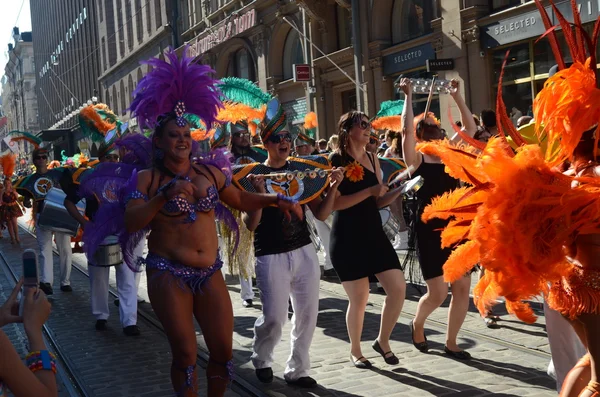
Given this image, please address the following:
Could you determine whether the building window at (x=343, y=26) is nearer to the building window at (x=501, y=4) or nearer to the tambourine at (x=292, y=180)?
the building window at (x=501, y=4)

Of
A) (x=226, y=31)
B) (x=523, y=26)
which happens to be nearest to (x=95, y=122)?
(x=523, y=26)

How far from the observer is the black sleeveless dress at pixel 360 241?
6332mm

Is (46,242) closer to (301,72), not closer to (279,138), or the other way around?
(279,138)

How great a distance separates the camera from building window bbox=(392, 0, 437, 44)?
68.6 feet

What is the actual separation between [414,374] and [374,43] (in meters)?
17.4

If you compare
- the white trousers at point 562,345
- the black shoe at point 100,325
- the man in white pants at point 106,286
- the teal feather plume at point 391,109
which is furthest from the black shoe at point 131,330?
the white trousers at point 562,345

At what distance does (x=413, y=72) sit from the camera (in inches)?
850

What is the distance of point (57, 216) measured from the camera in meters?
11.0

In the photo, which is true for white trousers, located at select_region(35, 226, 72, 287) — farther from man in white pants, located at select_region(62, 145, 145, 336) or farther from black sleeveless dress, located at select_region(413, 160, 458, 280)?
black sleeveless dress, located at select_region(413, 160, 458, 280)

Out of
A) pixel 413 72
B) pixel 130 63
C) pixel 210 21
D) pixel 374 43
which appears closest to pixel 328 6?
pixel 374 43

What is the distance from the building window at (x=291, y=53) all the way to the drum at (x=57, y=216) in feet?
59.7

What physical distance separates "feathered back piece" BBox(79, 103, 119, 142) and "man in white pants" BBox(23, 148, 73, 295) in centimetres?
100

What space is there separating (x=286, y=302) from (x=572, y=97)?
3069 millimetres

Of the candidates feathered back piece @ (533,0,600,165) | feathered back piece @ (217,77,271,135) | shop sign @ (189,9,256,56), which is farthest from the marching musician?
shop sign @ (189,9,256,56)
